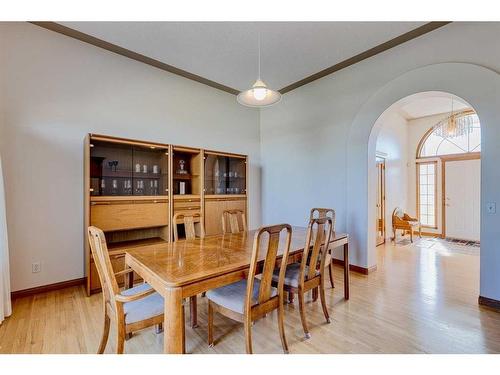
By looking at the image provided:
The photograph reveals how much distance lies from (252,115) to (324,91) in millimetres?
1555

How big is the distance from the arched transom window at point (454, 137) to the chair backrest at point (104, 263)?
5.81 metres

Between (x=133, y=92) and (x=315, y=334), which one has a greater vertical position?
(x=133, y=92)

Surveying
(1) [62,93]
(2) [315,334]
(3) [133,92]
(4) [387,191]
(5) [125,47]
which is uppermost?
(5) [125,47]

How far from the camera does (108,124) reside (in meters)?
3.13

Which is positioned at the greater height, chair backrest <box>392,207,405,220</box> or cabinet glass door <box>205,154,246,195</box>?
cabinet glass door <box>205,154,246,195</box>

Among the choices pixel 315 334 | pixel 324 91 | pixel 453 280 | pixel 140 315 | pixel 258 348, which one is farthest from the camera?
pixel 324 91

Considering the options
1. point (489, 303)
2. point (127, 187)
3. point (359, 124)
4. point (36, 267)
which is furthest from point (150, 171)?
point (489, 303)

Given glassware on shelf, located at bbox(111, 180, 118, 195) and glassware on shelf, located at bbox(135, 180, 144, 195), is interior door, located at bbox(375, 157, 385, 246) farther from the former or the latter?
glassware on shelf, located at bbox(111, 180, 118, 195)

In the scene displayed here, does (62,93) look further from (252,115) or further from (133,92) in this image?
(252,115)

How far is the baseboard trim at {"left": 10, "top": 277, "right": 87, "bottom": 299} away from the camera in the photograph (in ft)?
8.37

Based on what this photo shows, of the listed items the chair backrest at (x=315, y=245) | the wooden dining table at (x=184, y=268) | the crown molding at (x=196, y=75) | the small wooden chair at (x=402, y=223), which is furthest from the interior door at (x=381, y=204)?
the chair backrest at (x=315, y=245)

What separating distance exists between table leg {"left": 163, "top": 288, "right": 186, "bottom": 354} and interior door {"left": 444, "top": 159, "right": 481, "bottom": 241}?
22.0 feet

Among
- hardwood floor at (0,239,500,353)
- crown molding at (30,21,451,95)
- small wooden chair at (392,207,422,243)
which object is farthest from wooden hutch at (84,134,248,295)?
small wooden chair at (392,207,422,243)
